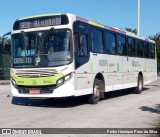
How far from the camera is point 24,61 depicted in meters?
12.6

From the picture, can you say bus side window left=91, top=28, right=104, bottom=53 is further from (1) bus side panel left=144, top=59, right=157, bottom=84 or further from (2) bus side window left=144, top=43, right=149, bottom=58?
(1) bus side panel left=144, top=59, right=157, bottom=84

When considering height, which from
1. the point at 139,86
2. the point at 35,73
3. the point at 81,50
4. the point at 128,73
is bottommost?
the point at 139,86

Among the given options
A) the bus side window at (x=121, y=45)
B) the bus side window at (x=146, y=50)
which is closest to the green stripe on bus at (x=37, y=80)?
the bus side window at (x=121, y=45)

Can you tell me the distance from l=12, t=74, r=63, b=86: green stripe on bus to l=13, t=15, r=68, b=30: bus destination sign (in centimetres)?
190

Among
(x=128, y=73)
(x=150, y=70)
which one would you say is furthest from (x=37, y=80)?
(x=150, y=70)

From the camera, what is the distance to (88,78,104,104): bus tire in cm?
1385

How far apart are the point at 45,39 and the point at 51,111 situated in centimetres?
252

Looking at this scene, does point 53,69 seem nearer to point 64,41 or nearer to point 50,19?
point 64,41

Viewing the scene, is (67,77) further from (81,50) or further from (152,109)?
(152,109)

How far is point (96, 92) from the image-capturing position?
14094mm

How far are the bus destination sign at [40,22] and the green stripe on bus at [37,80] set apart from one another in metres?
1.90

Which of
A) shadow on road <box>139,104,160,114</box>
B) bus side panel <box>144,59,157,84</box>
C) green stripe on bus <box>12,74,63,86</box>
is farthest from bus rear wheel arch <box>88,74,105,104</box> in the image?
bus side panel <box>144,59,157,84</box>

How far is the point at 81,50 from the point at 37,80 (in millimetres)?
1923

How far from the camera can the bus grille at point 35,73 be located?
12.1 m
